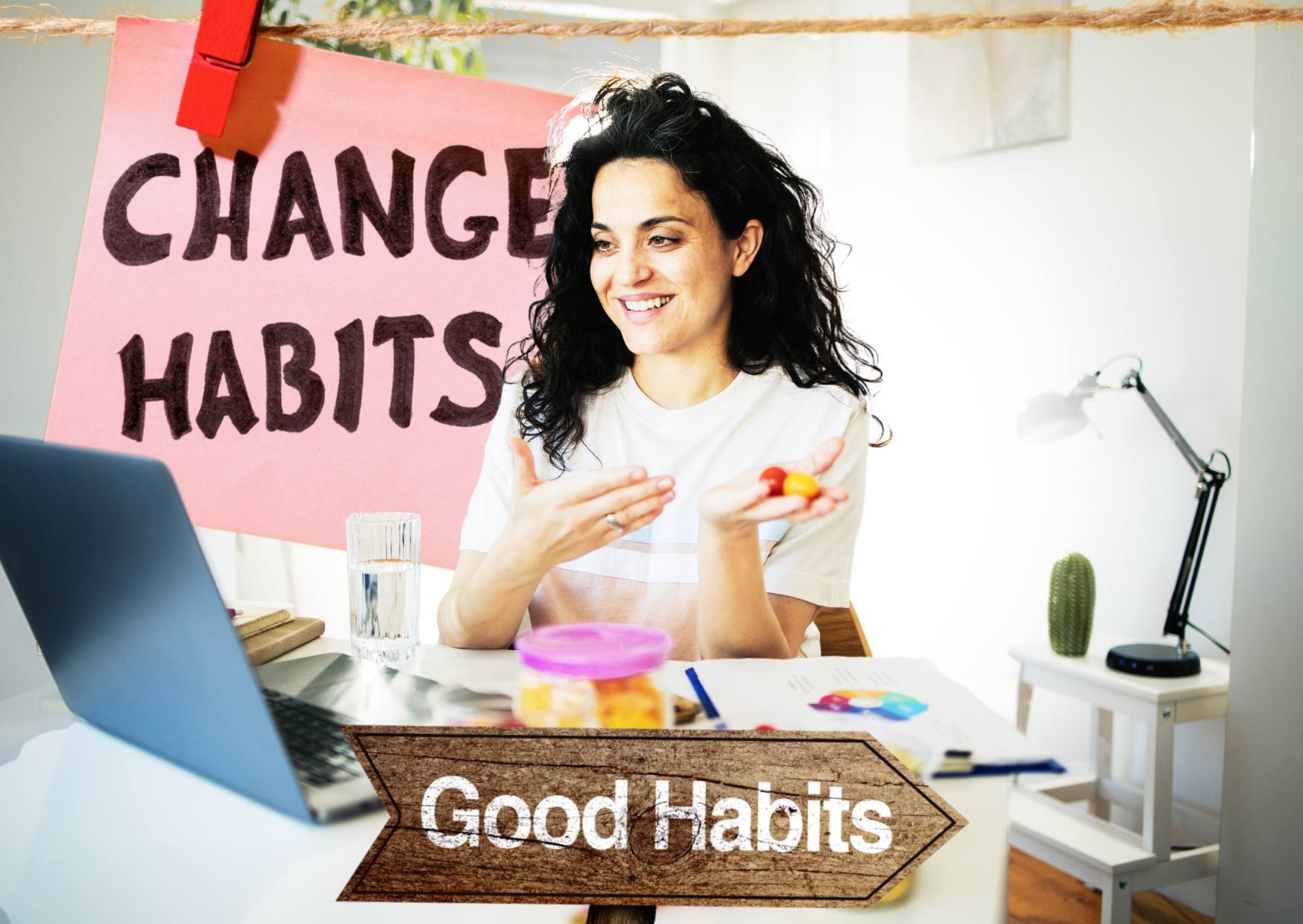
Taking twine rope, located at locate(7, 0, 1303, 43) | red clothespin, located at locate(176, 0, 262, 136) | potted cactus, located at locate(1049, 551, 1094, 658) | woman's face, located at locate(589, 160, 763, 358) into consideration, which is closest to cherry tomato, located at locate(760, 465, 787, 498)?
woman's face, located at locate(589, 160, 763, 358)

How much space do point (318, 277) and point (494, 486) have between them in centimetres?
23

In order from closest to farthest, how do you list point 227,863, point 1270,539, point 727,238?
point 227,863, point 727,238, point 1270,539

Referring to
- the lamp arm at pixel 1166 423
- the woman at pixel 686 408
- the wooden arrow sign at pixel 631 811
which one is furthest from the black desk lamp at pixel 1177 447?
the wooden arrow sign at pixel 631 811

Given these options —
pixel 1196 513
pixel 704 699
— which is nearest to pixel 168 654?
pixel 704 699

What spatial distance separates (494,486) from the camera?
713mm

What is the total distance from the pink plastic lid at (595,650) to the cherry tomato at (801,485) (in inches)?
5.2

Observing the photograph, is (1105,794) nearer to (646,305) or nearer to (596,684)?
(596,684)

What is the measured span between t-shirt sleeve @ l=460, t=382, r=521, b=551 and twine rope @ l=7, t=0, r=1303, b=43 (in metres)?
0.28

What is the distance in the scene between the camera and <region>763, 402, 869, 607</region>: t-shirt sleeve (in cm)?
64

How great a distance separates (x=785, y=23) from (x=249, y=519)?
0.58 m

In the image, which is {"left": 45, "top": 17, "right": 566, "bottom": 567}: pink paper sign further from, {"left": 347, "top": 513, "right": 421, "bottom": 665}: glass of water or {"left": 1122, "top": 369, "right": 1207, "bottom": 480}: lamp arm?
{"left": 1122, "top": 369, "right": 1207, "bottom": 480}: lamp arm

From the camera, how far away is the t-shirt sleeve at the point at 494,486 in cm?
70

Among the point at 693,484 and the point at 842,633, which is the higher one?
the point at 693,484

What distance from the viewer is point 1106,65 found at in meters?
0.67
